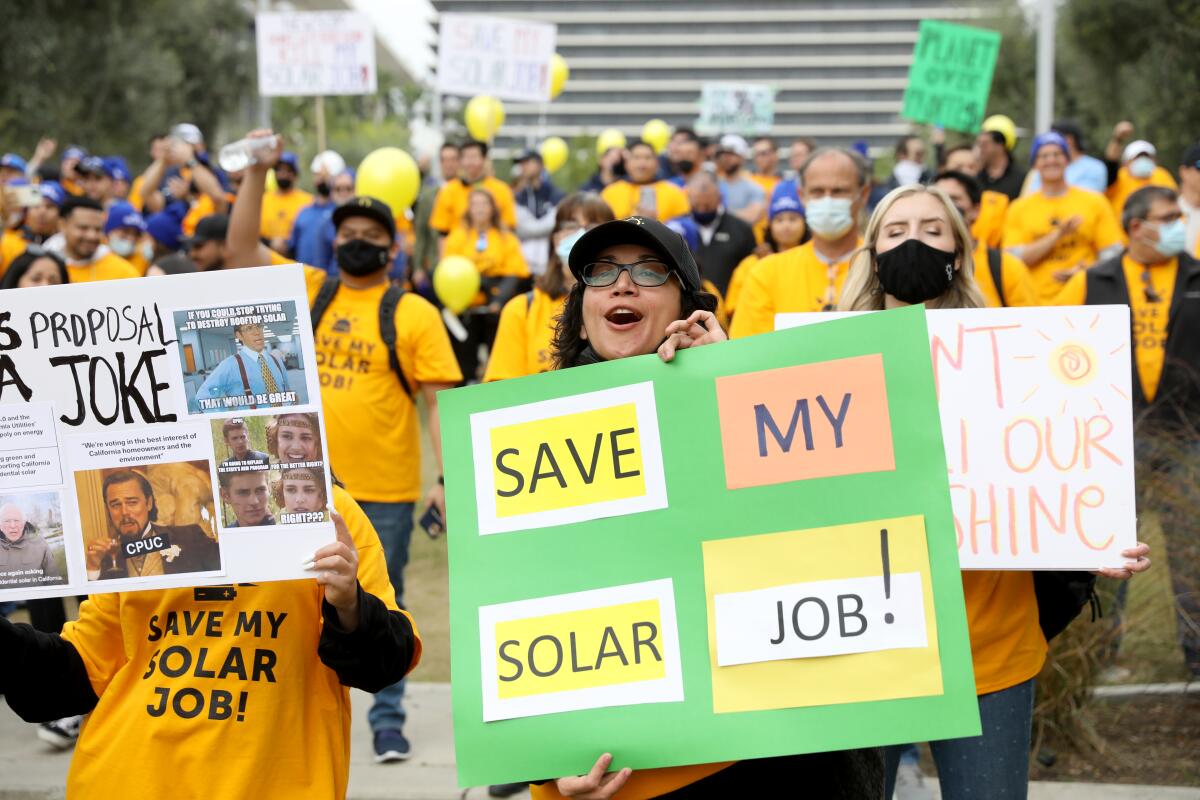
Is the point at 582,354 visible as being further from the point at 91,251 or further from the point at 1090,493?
the point at 91,251

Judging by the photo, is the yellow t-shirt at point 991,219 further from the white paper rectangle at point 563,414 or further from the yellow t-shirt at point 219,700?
the yellow t-shirt at point 219,700

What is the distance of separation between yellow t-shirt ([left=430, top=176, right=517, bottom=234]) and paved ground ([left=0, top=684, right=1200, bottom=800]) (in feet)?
24.3

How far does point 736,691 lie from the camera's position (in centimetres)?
243

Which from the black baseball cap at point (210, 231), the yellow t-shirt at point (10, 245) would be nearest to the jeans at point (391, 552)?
the black baseball cap at point (210, 231)

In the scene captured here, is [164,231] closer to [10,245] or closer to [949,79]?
[10,245]

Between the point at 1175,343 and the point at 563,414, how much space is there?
4426 millimetres

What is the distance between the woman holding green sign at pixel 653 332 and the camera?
2508 millimetres

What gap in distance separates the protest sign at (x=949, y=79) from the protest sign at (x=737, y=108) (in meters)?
5.25

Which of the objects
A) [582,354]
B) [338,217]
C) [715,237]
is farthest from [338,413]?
[715,237]

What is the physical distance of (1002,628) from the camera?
10.8ft

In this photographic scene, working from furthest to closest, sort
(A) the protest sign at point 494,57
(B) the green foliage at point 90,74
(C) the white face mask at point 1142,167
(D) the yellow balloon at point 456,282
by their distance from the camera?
(B) the green foliage at point 90,74 < (A) the protest sign at point 494,57 < (D) the yellow balloon at point 456,282 < (C) the white face mask at point 1142,167

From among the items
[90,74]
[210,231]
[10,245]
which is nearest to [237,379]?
[210,231]

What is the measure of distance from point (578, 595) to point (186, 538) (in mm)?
775

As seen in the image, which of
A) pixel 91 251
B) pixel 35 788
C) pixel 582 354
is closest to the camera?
Answer: pixel 582 354
